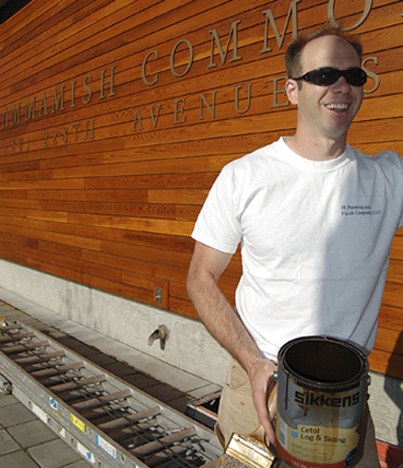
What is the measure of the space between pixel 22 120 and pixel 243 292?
9.24 metres

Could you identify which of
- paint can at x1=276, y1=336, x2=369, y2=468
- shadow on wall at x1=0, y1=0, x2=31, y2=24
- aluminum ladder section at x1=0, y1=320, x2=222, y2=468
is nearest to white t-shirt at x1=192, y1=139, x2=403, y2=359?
paint can at x1=276, y1=336, x2=369, y2=468

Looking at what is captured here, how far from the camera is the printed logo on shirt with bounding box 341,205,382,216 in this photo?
6.06 ft

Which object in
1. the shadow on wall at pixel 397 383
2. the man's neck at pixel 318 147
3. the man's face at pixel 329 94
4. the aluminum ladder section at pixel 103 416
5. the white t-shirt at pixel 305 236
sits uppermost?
the man's face at pixel 329 94

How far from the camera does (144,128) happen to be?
647 cm

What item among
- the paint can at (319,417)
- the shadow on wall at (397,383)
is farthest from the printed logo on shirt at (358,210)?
the shadow on wall at (397,383)

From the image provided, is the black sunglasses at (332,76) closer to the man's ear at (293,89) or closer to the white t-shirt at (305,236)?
the man's ear at (293,89)

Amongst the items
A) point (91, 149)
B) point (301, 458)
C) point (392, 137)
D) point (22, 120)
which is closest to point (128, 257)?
point (91, 149)

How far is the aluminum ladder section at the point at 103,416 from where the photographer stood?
140 inches

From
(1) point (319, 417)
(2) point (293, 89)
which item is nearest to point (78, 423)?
(1) point (319, 417)

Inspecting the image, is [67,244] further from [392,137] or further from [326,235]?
[326,235]

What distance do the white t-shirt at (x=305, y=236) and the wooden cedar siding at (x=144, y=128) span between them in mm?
2200

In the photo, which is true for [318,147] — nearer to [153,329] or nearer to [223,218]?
[223,218]

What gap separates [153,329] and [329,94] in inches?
203

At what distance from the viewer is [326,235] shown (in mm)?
1829
